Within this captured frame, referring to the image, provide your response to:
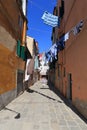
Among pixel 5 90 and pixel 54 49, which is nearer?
pixel 5 90

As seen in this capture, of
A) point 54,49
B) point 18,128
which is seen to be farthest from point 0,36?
point 54,49

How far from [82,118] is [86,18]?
4.18 meters

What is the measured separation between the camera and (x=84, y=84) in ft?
29.5

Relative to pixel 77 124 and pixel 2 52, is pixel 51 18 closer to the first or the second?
pixel 2 52

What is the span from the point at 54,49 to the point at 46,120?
1059 centimetres

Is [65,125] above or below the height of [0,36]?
below

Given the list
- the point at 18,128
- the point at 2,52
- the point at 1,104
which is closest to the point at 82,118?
the point at 18,128

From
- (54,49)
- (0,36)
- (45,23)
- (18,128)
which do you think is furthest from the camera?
(54,49)

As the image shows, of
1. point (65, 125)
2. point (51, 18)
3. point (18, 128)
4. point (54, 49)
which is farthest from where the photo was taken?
point (54, 49)

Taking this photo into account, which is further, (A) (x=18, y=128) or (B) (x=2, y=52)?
(B) (x=2, y=52)

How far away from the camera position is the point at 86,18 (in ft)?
28.2

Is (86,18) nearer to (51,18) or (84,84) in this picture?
(84,84)

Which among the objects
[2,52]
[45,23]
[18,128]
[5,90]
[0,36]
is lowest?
[18,128]

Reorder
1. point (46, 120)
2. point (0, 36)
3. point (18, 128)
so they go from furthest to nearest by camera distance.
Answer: point (0, 36) → point (46, 120) → point (18, 128)
